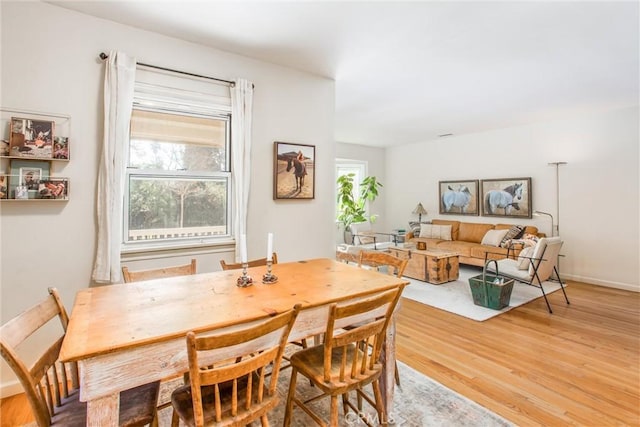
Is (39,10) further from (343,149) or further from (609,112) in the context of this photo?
(609,112)

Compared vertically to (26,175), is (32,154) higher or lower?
higher

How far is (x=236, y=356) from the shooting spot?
121cm

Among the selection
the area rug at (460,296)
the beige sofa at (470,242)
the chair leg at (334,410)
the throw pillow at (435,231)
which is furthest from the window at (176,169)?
the throw pillow at (435,231)

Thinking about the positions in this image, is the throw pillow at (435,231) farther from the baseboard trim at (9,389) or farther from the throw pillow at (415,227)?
the baseboard trim at (9,389)

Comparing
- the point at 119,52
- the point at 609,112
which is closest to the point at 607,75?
the point at 609,112

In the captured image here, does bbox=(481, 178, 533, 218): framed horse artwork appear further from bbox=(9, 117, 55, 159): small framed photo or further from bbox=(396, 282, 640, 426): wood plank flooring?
bbox=(9, 117, 55, 159): small framed photo

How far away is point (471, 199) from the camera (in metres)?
6.50

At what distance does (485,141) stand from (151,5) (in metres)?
6.05

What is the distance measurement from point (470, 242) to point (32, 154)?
6.42m

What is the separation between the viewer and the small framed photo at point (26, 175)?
6.88 ft

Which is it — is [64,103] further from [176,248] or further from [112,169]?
[176,248]

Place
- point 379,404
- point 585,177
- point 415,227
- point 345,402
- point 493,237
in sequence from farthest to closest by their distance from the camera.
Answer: point 415,227, point 493,237, point 585,177, point 345,402, point 379,404

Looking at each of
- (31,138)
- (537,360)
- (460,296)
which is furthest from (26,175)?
(460,296)

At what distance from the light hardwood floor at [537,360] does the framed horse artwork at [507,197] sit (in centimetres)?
214
